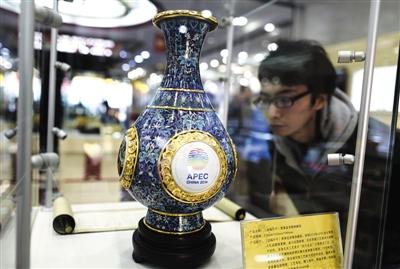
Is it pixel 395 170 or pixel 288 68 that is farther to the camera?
pixel 288 68

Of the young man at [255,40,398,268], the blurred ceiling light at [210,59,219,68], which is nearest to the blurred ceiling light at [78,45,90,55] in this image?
the blurred ceiling light at [210,59,219,68]

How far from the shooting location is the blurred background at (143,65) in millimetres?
1175

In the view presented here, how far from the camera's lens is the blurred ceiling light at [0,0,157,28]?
1028mm

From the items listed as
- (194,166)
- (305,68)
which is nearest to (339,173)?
(305,68)

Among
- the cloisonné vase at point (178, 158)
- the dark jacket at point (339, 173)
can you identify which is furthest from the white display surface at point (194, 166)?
the dark jacket at point (339, 173)

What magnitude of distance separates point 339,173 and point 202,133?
635mm

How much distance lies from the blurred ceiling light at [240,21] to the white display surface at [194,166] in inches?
32.4

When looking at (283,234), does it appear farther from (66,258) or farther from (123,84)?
(123,84)

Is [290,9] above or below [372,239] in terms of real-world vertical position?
above

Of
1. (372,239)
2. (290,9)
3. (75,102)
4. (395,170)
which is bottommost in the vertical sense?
(372,239)

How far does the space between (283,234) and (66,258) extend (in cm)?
46

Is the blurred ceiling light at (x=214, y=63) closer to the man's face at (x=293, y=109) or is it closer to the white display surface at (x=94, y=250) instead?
the man's face at (x=293, y=109)

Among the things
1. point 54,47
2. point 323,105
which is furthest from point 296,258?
point 54,47

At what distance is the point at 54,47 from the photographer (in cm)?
106
